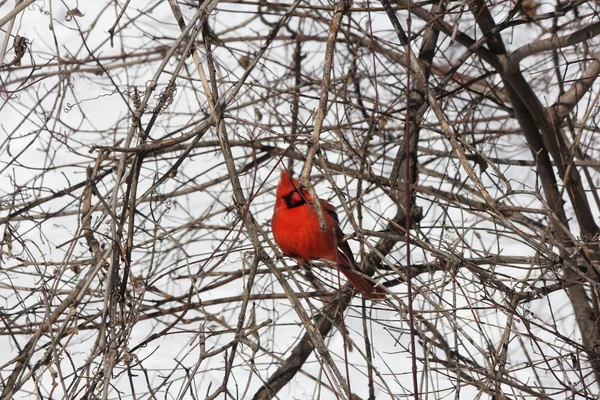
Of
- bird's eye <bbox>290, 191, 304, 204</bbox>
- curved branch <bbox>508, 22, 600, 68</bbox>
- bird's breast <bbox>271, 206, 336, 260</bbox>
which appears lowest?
bird's breast <bbox>271, 206, 336, 260</bbox>

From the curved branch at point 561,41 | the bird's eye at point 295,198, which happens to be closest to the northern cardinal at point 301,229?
the bird's eye at point 295,198

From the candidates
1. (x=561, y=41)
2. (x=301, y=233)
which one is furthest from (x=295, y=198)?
(x=561, y=41)

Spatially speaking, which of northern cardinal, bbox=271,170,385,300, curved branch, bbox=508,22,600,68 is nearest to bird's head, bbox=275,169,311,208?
northern cardinal, bbox=271,170,385,300

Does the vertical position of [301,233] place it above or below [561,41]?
below

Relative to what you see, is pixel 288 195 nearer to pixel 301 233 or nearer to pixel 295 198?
pixel 295 198

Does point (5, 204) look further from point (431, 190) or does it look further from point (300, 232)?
point (431, 190)

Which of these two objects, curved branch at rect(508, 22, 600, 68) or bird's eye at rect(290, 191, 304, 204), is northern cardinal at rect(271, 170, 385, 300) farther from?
curved branch at rect(508, 22, 600, 68)

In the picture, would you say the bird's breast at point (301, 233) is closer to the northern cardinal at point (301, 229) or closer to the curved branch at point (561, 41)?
the northern cardinal at point (301, 229)

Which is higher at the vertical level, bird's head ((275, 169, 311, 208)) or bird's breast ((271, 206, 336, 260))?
bird's head ((275, 169, 311, 208))

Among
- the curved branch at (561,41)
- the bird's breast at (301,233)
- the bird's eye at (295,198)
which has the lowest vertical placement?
the bird's breast at (301,233)

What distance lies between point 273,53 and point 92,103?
1159mm

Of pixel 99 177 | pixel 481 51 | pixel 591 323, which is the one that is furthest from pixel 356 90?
pixel 591 323

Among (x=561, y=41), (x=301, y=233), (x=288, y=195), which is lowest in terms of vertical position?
(x=301, y=233)

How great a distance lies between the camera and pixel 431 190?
3.26 meters
